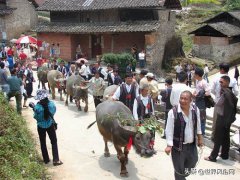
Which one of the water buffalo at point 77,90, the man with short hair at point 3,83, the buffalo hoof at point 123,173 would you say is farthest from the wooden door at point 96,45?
the buffalo hoof at point 123,173

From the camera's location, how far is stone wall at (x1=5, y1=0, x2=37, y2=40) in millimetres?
35812

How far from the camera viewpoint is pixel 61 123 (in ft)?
40.4

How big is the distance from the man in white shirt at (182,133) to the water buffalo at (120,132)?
1027 mm

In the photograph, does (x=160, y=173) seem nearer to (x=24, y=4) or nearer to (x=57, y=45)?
(x=57, y=45)

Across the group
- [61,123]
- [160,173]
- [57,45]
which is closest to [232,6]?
[57,45]

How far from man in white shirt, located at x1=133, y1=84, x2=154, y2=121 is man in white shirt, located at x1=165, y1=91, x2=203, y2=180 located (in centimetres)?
259

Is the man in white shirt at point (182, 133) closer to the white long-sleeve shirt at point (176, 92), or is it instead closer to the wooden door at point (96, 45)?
the white long-sleeve shirt at point (176, 92)

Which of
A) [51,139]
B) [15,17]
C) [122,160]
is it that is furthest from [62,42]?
[122,160]

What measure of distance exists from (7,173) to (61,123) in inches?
240

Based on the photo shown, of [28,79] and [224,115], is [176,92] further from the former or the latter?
[28,79]

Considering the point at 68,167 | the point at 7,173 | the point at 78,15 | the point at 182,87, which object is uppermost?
the point at 78,15

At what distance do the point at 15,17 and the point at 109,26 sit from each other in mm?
13931

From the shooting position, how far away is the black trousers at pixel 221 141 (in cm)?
857

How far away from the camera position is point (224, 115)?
8.48 metres
